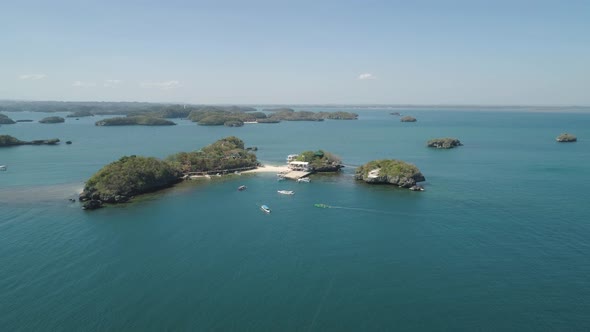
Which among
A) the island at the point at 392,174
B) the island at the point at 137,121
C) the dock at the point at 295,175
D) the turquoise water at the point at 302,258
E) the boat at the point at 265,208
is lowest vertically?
the turquoise water at the point at 302,258

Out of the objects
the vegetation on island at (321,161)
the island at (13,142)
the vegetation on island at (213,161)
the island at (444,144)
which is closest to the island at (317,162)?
the vegetation on island at (321,161)

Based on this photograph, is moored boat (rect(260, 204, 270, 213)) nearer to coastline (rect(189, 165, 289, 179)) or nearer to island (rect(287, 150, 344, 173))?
coastline (rect(189, 165, 289, 179))

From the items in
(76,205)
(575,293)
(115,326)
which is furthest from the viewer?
(76,205)

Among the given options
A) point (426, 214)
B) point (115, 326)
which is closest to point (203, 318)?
point (115, 326)

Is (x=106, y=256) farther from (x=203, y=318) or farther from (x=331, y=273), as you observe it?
(x=331, y=273)

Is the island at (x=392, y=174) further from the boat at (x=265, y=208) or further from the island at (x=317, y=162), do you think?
the boat at (x=265, y=208)

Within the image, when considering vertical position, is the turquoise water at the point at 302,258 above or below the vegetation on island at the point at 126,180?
below
